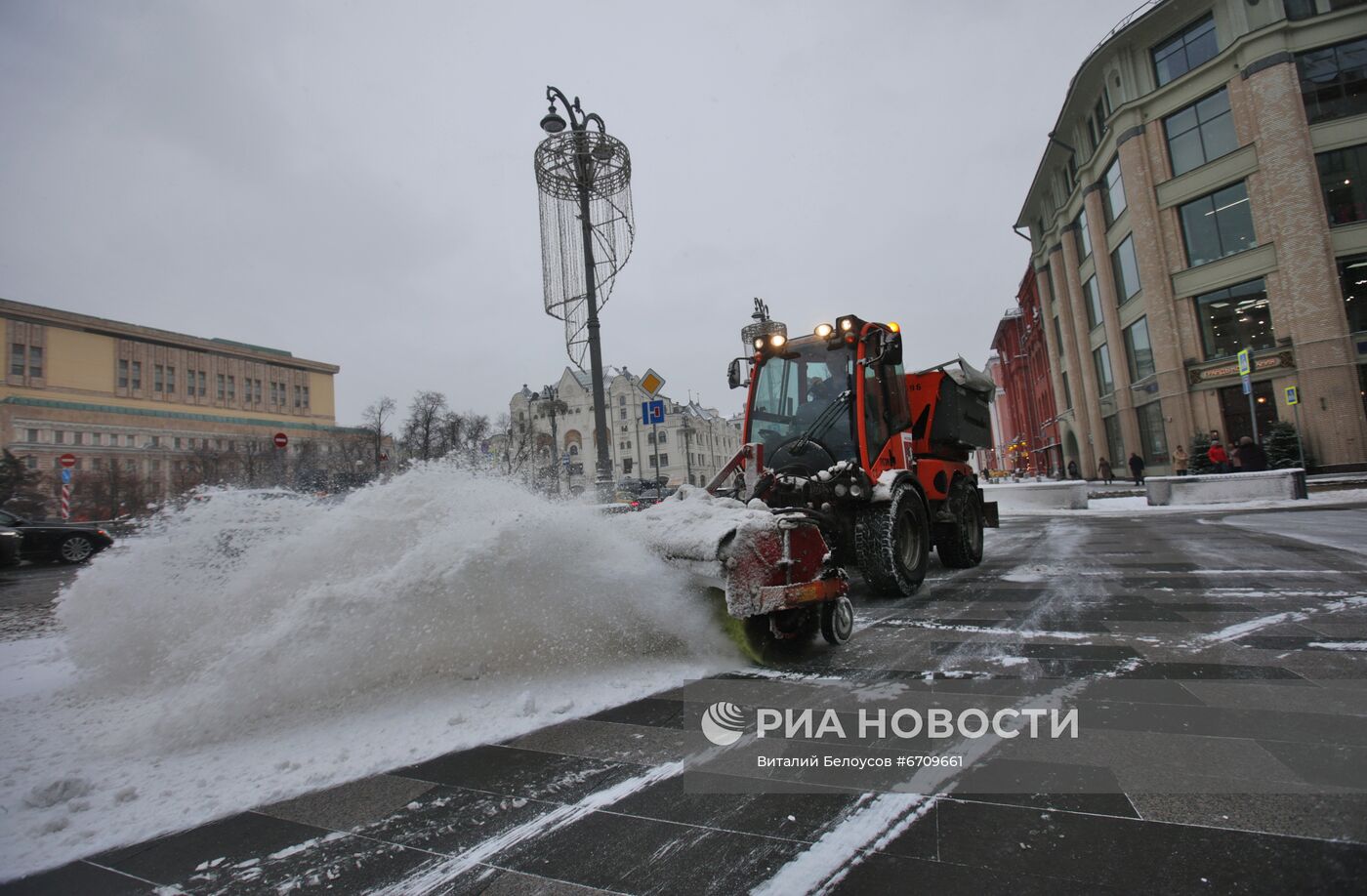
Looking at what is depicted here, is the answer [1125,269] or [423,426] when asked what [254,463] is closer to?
[423,426]

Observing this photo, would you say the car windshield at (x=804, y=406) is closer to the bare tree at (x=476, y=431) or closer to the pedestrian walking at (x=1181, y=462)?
the pedestrian walking at (x=1181, y=462)

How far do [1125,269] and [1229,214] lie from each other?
16.5 ft

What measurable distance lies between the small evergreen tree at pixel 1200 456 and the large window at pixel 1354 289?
4.92m

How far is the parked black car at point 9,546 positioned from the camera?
10.8m

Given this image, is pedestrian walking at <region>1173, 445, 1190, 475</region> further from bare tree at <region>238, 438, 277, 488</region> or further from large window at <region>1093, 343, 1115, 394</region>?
bare tree at <region>238, 438, 277, 488</region>

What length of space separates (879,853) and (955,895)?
0.25 m

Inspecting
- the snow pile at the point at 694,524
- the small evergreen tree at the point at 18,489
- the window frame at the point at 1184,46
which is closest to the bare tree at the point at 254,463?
the small evergreen tree at the point at 18,489

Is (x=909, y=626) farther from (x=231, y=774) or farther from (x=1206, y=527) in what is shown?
(x=1206, y=527)

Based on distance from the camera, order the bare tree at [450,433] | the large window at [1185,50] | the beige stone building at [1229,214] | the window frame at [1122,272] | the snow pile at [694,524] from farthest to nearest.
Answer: the bare tree at [450,433], the window frame at [1122,272], the large window at [1185,50], the beige stone building at [1229,214], the snow pile at [694,524]

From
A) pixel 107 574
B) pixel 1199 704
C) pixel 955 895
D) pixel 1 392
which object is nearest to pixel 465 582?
pixel 107 574

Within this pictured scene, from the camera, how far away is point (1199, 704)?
110 inches

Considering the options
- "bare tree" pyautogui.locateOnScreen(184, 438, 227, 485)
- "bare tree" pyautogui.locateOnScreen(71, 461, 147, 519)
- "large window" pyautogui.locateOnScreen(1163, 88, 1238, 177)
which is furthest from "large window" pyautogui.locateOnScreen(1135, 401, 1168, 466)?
"bare tree" pyautogui.locateOnScreen(184, 438, 227, 485)

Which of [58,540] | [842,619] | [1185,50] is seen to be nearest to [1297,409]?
[1185,50]

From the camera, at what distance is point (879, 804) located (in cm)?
206
